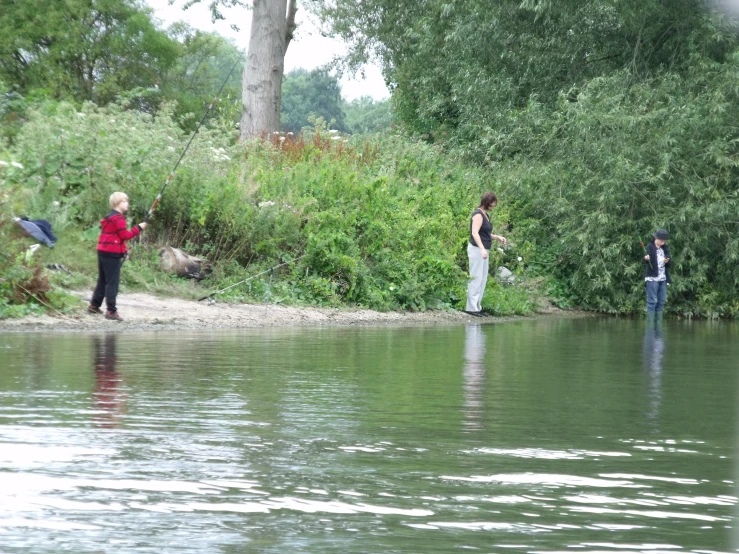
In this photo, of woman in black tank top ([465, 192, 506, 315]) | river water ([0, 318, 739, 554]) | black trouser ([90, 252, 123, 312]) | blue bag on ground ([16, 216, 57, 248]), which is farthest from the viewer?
woman in black tank top ([465, 192, 506, 315])

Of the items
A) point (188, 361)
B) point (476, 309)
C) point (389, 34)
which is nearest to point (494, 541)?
point (188, 361)

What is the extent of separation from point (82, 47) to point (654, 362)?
5780 centimetres

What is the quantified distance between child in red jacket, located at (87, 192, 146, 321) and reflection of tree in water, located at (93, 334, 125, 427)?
9.53 ft

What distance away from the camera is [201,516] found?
534 centimetres

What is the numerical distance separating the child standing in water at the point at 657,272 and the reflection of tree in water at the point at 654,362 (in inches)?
70.8

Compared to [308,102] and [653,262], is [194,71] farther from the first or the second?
[308,102]

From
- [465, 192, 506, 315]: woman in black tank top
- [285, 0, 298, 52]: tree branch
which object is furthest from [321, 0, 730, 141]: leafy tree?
[465, 192, 506, 315]: woman in black tank top

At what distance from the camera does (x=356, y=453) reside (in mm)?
7031

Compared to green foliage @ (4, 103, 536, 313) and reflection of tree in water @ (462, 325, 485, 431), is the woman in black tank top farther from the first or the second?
reflection of tree in water @ (462, 325, 485, 431)

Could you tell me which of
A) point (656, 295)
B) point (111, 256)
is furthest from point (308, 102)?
point (111, 256)

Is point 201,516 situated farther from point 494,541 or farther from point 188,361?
point 188,361

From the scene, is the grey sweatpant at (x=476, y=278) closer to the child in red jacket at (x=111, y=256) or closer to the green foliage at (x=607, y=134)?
the green foliage at (x=607, y=134)

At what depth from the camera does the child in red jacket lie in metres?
16.9

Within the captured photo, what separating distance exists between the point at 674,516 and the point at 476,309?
57.9 feet
